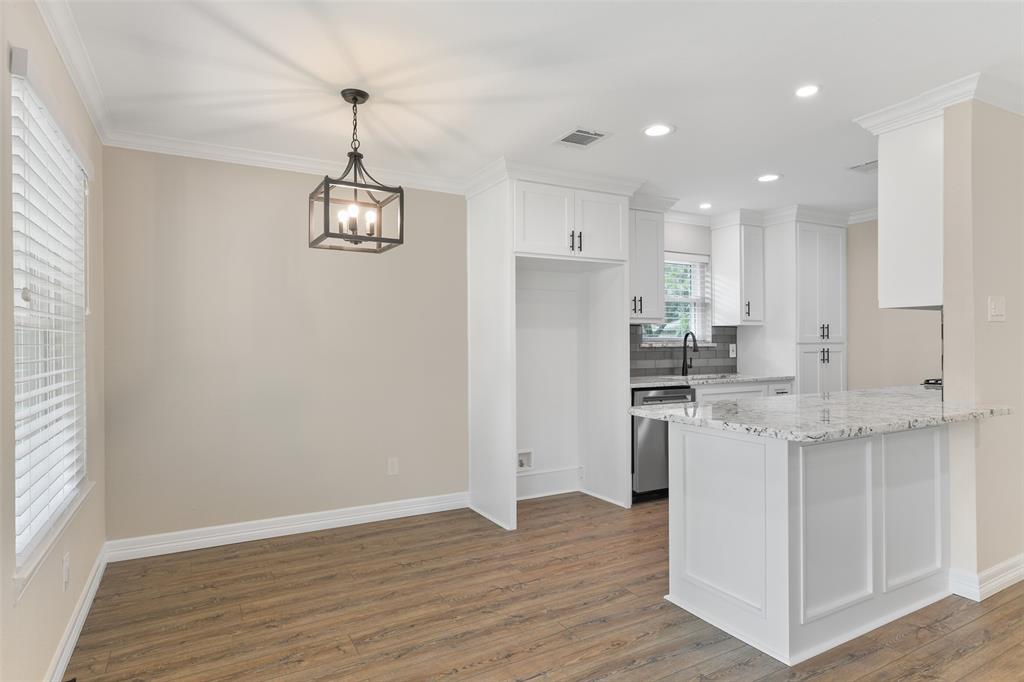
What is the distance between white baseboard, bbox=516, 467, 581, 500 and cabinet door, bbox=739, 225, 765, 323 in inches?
88.5

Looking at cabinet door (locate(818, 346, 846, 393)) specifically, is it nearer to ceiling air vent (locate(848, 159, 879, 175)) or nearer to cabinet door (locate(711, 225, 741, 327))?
cabinet door (locate(711, 225, 741, 327))

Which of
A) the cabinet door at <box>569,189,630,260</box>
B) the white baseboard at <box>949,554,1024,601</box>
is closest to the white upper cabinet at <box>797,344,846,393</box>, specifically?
the cabinet door at <box>569,189,630,260</box>

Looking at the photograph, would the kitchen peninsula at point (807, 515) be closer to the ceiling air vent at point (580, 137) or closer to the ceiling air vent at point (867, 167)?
the ceiling air vent at point (580, 137)

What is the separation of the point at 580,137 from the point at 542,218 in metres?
0.71

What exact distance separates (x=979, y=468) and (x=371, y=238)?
3.13m

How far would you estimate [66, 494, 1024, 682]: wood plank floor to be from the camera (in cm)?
231

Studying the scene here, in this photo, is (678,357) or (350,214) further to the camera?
(678,357)

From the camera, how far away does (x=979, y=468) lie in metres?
2.90

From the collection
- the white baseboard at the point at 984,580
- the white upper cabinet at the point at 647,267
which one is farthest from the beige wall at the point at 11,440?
the white baseboard at the point at 984,580

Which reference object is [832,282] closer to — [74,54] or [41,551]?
[74,54]

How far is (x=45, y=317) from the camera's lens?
7.30ft

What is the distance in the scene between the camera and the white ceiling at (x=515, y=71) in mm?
2271

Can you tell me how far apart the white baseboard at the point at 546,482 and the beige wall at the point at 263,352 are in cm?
52

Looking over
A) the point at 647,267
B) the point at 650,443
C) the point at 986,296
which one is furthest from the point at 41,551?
the point at 647,267
